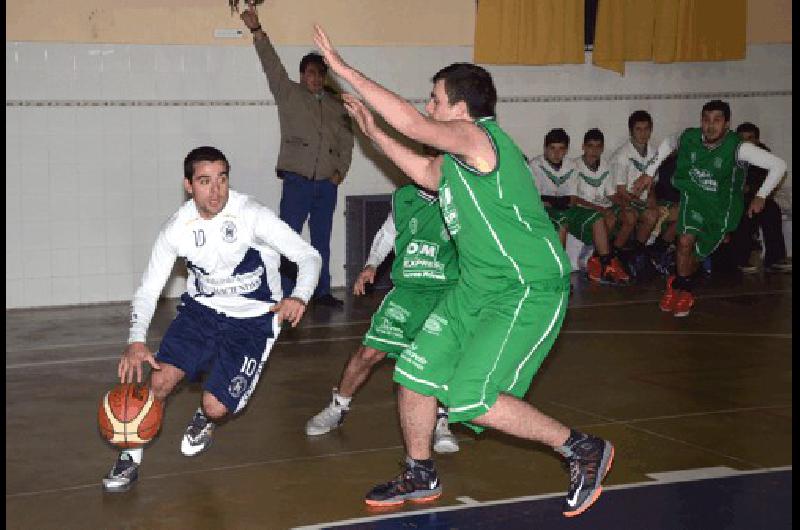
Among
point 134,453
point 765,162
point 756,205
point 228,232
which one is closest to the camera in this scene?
point 134,453

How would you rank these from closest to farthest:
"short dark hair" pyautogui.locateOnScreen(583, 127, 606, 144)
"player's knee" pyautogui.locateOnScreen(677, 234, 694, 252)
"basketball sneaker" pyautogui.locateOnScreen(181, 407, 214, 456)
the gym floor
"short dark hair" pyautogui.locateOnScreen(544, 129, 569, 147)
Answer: the gym floor, "basketball sneaker" pyautogui.locateOnScreen(181, 407, 214, 456), "player's knee" pyautogui.locateOnScreen(677, 234, 694, 252), "short dark hair" pyautogui.locateOnScreen(544, 129, 569, 147), "short dark hair" pyautogui.locateOnScreen(583, 127, 606, 144)

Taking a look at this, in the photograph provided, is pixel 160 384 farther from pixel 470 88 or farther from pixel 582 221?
pixel 582 221

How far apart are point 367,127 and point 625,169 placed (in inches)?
369

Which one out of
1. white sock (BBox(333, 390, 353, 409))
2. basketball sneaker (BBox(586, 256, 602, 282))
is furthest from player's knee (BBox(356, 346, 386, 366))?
basketball sneaker (BBox(586, 256, 602, 282))

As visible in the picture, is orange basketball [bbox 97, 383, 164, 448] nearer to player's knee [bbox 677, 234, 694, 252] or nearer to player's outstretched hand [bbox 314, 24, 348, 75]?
player's outstretched hand [bbox 314, 24, 348, 75]

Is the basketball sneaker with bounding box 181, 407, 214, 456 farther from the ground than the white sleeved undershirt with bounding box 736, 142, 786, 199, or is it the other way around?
the white sleeved undershirt with bounding box 736, 142, 786, 199

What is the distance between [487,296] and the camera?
6508 millimetres

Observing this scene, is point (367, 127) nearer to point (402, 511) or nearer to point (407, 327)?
point (407, 327)

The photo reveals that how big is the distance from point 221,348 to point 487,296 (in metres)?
1.81

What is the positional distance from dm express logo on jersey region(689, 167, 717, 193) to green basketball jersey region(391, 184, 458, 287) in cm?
572

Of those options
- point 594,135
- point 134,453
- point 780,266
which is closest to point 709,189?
point 594,135

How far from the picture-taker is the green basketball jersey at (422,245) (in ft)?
26.0

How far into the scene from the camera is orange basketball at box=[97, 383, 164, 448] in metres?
6.89

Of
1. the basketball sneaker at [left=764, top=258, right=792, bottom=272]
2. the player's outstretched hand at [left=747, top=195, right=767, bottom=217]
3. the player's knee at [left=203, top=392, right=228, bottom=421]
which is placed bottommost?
the player's knee at [left=203, top=392, right=228, bottom=421]
